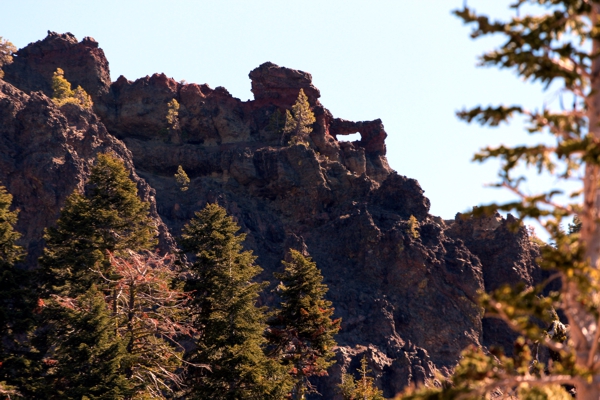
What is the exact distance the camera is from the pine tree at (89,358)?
22.4 metres

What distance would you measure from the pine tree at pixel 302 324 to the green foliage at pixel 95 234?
288 inches

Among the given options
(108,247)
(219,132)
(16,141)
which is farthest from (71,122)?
(108,247)

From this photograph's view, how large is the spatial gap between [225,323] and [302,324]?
423 cm

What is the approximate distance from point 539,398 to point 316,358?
23038 mm

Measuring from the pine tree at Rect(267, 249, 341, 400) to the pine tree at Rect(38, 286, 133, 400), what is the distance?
309 inches

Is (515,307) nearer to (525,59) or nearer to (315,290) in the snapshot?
(525,59)

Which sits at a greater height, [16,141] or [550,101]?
[16,141]

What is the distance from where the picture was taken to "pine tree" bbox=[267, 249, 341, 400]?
28656 millimetres

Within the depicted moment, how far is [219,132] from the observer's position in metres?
90.9

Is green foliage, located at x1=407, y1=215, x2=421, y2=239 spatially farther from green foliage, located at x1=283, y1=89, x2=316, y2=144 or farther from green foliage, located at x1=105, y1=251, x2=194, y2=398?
green foliage, located at x1=105, y1=251, x2=194, y2=398

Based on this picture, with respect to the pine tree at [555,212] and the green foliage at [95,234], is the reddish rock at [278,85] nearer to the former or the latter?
the green foliage at [95,234]

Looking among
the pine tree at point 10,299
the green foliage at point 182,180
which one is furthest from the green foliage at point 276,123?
the pine tree at point 10,299

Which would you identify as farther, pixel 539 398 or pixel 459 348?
pixel 459 348

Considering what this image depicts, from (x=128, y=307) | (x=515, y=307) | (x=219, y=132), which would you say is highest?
(x=219, y=132)
